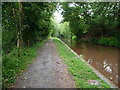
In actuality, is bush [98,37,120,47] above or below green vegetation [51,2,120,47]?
below

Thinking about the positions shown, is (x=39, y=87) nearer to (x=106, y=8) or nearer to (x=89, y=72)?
(x=89, y=72)

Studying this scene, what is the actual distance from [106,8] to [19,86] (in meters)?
16.4

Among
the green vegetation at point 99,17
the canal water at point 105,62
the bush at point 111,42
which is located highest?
the green vegetation at point 99,17

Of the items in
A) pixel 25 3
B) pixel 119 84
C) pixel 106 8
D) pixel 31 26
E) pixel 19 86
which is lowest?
pixel 119 84

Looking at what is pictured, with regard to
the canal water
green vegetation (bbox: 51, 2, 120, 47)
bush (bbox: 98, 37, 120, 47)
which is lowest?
the canal water

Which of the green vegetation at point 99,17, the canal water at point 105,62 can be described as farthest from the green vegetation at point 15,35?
the green vegetation at point 99,17

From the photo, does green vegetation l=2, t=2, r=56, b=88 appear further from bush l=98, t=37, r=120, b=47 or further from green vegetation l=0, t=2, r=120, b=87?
bush l=98, t=37, r=120, b=47

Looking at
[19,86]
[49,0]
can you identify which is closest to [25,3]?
[49,0]

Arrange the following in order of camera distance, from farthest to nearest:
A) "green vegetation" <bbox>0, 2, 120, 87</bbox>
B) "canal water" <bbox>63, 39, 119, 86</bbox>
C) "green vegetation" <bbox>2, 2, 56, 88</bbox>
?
"canal water" <bbox>63, 39, 119, 86</bbox>
"green vegetation" <bbox>0, 2, 120, 87</bbox>
"green vegetation" <bbox>2, 2, 56, 88</bbox>

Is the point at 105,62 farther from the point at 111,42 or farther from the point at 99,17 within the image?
the point at 99,17

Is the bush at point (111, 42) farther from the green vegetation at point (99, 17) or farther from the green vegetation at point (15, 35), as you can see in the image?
the green vegetation at point (15, 35)

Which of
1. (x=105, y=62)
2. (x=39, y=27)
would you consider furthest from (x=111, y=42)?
(x=39, y=27)

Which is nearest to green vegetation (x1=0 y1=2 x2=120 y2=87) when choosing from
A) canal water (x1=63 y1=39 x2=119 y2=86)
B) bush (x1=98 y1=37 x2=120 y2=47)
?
bush (x1=98 y1=37 x2=120 y2=47)

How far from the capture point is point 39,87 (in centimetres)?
415
